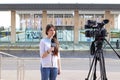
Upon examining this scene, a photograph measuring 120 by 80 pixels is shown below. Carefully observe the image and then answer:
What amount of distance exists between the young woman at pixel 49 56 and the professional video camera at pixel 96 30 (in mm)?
805

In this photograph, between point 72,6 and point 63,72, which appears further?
point 72,6

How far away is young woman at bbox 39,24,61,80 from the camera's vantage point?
707cm

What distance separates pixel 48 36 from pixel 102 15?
3279 cm

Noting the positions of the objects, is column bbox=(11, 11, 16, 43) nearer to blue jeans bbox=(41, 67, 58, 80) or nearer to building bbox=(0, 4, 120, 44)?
building bbox=(0, 4, 120, 44)

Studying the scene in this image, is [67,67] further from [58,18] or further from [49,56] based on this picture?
[58,18]

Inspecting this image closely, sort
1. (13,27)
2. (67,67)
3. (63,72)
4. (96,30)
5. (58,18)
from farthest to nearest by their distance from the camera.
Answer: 1. (58,18)
2. (13,27)
3. (67,67)
4. (63,72)
5. (96,30)

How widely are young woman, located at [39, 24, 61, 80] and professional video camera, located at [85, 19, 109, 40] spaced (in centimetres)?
80

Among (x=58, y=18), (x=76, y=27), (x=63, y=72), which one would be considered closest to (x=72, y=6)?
(x=76, y=27)

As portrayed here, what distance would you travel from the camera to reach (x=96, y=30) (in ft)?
21.5

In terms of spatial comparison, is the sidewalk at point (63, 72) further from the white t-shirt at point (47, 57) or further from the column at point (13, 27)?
the column at point (13, 27)

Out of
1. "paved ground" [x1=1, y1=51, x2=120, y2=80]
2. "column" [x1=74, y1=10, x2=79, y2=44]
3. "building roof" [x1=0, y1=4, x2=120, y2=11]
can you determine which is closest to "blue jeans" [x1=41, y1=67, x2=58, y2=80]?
"paved ground" [x1=1, y1=51, x2=120, y2=80]

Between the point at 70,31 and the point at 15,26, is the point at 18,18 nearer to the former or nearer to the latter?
the point at 15,26

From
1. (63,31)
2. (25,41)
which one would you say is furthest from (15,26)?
(63,31)

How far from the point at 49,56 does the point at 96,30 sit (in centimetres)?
116
